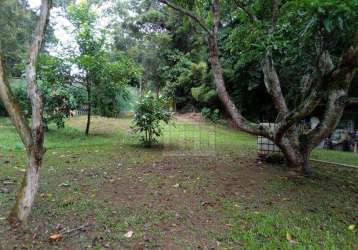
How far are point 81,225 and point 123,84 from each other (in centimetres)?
634

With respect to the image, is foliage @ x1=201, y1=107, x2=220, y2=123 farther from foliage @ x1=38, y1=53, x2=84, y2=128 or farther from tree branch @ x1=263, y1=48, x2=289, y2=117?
tree branch @ x1=263, y1=48, x2=289, y2=117

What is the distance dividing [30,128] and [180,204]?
68.0 inches

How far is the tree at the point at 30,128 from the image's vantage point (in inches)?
94.2

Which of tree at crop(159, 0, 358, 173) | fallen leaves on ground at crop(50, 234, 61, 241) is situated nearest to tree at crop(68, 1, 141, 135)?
tree at crop(159, 0, 358, 173)

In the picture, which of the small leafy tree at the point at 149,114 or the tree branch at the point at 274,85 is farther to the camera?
the small leafy tree at the point at 149,114

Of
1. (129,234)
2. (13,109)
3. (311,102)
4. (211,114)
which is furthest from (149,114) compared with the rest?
(211,114)

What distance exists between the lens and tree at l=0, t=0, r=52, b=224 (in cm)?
239

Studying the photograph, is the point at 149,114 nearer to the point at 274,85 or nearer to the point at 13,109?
the point at 274,85

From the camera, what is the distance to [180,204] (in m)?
3.11

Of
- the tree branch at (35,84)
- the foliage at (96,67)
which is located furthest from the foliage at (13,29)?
the tree branch at (35,84)

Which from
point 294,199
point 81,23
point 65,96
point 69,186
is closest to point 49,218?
point 69,186

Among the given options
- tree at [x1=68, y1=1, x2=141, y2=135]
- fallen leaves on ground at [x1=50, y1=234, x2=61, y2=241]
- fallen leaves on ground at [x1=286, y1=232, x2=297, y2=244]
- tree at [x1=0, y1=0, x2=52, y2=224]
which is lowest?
fallen leaves on ground at [x1=286, y1=232, x2=297, y2=244]

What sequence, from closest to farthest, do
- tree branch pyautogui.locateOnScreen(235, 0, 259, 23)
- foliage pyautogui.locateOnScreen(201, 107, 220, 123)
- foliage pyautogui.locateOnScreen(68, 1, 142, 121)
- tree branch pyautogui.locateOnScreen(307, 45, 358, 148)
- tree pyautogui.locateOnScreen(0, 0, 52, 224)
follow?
tree pyautogui.locateOnScreen(0, 0, 52, 224)
tree branch pyautogui.locateOnScreen(307, 45, 358, 148)
tree branch pyautogui.locateOnScreen(235, 0, 259, 23)
foliage pyautogui.locateOnScreen(68, 1, 142, 121)
foliage pyautogui.locateOnScreen(201, 107, 220, 123)

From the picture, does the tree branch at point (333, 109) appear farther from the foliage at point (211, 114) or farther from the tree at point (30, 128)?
the foliage at point (211, 114)
